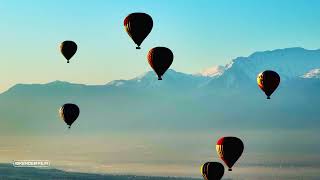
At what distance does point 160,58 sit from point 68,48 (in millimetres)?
21235

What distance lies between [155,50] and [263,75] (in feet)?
74.0

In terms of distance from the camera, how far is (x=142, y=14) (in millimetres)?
91688

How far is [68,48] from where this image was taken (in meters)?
109

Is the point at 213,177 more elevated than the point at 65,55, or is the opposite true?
the point at 65,55

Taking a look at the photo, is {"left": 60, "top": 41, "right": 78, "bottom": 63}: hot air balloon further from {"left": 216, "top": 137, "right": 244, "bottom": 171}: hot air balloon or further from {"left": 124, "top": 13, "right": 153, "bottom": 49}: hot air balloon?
{"left": 216, "top": 137, "right": 244, "bottom": 171}: hot air balloon

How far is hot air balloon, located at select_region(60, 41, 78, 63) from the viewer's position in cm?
10801

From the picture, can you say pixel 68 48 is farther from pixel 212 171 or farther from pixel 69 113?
pixel 212 171

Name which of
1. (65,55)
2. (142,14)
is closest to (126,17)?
(142,14)

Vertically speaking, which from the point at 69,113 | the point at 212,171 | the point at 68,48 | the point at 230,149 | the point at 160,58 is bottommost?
the point at 212,171

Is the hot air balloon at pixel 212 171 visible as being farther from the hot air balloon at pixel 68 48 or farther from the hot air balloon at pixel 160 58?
the hot air balloon at pixel 68 48

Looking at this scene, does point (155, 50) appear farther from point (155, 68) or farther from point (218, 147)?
point (218, 147)

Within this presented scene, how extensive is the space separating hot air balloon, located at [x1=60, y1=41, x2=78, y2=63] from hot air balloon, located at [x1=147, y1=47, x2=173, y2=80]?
1811cm

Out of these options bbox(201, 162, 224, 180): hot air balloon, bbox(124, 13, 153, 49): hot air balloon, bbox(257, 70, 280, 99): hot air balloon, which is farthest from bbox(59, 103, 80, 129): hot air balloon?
bbox(257, 70, 280, 99): hot air balloon

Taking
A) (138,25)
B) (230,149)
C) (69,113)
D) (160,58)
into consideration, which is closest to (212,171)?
(230,149)
